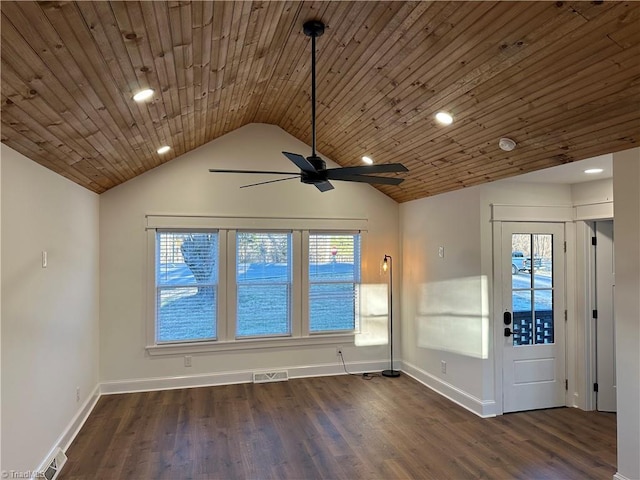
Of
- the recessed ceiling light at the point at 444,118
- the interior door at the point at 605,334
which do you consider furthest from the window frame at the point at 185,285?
the interior door at the point at 605,334

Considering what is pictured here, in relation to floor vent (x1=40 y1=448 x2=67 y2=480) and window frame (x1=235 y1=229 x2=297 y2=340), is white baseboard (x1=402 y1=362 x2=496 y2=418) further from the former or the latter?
floor vent (x1=40 y1=448 x2=67 y2=480)

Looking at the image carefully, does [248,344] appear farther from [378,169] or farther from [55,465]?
[378,169]

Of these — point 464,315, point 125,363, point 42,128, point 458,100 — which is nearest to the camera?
point 42,128

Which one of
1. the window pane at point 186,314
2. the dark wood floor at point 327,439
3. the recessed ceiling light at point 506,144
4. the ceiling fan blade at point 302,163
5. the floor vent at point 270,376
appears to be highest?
the recessed ceiling light at point 506,144

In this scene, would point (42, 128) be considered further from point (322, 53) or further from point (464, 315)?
point (464, 315)

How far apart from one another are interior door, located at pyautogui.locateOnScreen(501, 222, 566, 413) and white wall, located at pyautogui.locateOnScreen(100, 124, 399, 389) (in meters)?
1.93

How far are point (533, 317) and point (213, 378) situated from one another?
407 centimetres

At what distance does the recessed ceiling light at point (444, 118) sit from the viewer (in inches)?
131

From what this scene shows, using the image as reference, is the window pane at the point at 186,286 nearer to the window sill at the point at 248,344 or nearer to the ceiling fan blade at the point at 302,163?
the window sill at the point at 248,344

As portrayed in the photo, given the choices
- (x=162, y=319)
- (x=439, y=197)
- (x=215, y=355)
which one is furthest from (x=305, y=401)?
(x=439, y=197)

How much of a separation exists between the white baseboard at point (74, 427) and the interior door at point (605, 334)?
542 cm

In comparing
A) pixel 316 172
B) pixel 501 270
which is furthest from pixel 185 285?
pixel 501 270

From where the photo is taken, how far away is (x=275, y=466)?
10.7 ft

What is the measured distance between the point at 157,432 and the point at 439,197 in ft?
13.8
